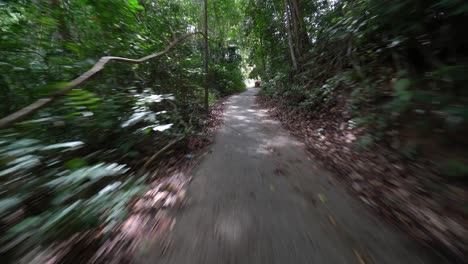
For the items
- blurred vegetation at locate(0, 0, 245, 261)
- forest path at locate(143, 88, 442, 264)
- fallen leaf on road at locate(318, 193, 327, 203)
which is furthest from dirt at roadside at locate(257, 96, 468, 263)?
blurred vegetation at locate(0, 0, 245, 261)

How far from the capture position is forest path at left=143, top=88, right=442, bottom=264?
1.52 m

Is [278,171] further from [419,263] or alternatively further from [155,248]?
[155,248]

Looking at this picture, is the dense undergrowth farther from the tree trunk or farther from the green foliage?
the tree trunk

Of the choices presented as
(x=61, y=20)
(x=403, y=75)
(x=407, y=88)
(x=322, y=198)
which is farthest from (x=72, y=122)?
(x=403, y=75)

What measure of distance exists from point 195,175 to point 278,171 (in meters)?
1.44

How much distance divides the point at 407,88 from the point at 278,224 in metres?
2.31

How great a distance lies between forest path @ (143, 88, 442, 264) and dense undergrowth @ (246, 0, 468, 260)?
53cm

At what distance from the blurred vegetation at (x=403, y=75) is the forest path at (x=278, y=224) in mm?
1045

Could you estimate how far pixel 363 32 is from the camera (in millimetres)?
3674

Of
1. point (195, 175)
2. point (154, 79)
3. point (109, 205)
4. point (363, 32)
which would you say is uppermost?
point (363, 32)

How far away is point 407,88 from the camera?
2283 mm

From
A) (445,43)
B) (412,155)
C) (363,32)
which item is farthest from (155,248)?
(363,32)

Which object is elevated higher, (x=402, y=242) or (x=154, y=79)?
(x=154, y=79)

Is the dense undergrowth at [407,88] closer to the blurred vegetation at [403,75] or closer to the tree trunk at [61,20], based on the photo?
the blurred vegetation at [403,75]
